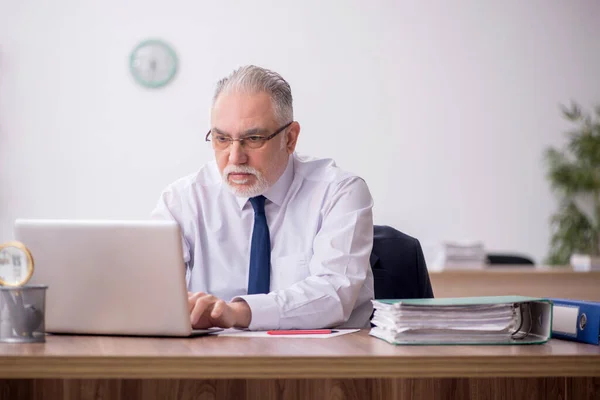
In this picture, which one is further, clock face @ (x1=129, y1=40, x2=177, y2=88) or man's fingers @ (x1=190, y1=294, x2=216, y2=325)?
clock face @ (x1=129, y1=40, x2=177, y2=88)

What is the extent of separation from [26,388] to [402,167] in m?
4.75

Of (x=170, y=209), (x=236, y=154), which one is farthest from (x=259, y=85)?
(x=170, y=209)

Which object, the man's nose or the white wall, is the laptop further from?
the white wall

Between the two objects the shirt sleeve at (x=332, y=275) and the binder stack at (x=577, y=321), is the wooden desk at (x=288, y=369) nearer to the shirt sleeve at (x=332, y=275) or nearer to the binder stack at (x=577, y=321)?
the binder stack at (x=577, y=321)

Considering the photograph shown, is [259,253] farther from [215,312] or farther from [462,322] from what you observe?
[462,322]

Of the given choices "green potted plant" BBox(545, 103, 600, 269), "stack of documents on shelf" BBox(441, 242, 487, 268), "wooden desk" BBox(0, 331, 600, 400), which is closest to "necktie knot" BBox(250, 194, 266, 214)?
"wooden desk" BBox(0, 331, 600, 400)

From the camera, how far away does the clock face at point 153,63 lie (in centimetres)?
564

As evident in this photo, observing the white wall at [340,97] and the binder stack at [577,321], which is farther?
the white wall at [340,97]

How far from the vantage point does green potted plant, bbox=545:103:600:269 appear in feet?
19.3

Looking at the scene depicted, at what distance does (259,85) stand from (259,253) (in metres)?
0.45

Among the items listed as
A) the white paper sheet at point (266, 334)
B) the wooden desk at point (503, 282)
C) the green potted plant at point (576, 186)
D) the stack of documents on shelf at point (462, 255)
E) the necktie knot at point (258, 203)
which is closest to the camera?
the white paper sheet at point (266, 334)

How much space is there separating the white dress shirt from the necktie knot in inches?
0.7

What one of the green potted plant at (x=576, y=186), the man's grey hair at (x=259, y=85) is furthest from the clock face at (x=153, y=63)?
the man's grey hair at (x=259, y=85)

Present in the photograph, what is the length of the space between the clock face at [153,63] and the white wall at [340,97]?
0.06 m
